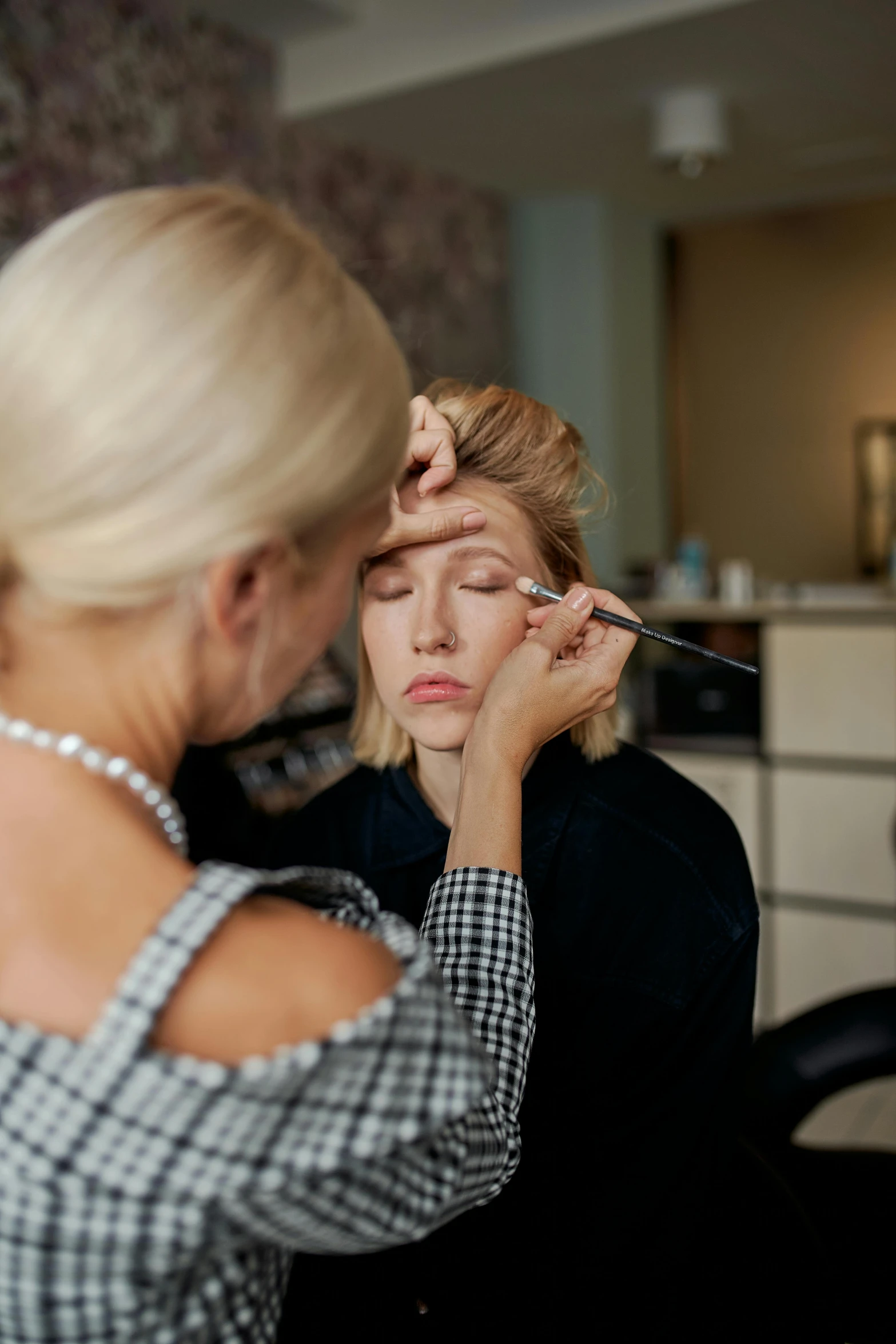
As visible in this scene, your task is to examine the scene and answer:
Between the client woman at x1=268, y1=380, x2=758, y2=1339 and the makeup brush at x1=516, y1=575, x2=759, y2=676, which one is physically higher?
the makeup brush at x1=516, y1=575, x2=759, y2=676

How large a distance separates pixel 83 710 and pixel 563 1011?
667mm

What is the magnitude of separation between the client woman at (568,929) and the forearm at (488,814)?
0.74 feet

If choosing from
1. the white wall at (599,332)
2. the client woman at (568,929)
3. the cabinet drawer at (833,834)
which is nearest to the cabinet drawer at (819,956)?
the cabinet drawer at (833,834)

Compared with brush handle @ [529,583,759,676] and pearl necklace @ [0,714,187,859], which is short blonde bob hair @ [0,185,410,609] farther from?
brush handle @ [529,583,759,676]

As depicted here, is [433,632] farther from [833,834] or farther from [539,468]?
[833,834]

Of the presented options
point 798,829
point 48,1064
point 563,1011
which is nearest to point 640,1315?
point 563,1011

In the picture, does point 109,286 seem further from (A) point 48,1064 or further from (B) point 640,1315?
(B) point 640,1315

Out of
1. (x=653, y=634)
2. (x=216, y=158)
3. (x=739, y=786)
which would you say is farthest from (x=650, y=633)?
(x=216, y=158)

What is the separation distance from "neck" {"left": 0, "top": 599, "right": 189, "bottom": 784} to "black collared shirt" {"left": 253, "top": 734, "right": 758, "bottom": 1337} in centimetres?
63

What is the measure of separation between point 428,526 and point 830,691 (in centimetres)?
227

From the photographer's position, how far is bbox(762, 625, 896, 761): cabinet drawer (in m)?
3.04

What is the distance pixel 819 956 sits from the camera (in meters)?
3.16

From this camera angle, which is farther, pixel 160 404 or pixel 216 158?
pixel 216 158

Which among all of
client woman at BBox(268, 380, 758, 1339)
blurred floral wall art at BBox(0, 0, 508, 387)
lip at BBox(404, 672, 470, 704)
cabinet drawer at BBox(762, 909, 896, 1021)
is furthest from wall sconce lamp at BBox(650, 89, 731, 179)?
lip at BBox(404, 672, 470, 704)
